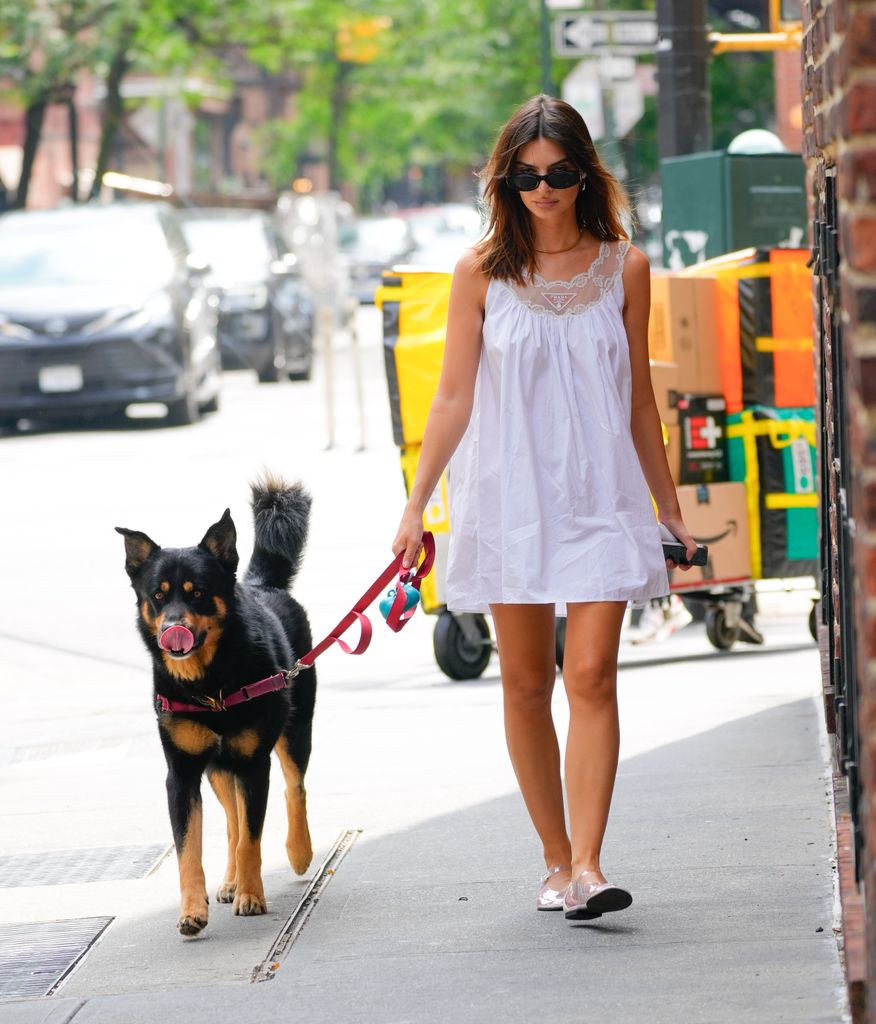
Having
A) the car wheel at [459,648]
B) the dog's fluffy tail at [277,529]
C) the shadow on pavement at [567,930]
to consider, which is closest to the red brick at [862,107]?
the shadow on pavement at [567,930]

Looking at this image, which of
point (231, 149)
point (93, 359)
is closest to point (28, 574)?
point (93, 359)

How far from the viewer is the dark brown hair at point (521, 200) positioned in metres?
4.92

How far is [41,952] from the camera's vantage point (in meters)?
5.14

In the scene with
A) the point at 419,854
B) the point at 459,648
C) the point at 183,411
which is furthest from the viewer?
the point at 183,411

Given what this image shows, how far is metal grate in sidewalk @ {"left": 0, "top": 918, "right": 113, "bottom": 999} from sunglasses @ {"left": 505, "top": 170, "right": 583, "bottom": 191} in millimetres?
2125

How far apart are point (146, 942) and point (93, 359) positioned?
14809 millimetres

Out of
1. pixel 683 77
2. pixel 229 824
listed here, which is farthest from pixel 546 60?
pixel 229 824

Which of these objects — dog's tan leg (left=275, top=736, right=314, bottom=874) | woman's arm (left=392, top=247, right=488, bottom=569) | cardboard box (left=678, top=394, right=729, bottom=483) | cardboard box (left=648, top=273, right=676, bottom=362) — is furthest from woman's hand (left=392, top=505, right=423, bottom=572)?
cardboard box (left=678, top=394, right=729, bottom=483)

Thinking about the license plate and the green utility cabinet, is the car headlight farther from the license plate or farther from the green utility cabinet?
the green utility cabinet

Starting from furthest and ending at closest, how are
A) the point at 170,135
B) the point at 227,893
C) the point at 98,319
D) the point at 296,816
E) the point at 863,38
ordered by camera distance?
1. the point at 170,135
2. the point at 98,319
3. the point at 296,816
4. the point at 227,893
5. the point at 863,38

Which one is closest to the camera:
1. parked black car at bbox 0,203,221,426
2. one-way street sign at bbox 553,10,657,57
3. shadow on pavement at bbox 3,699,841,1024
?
shadow on pavement at bbox 3,699,841,1024

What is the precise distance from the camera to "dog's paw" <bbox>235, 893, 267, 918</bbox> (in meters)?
5.34

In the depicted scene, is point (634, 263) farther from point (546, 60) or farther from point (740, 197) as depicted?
point (546, 60)

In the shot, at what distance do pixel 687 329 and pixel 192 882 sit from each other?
434 centimetres
